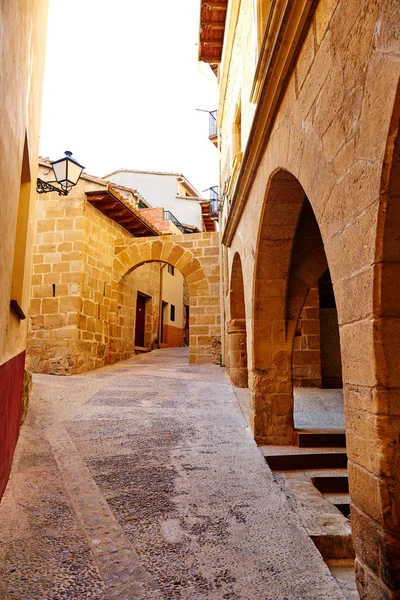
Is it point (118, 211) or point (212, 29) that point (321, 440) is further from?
point (212, 29)

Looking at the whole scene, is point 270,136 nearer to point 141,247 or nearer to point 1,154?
point 1,154

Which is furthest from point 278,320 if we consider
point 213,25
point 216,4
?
point 213,25

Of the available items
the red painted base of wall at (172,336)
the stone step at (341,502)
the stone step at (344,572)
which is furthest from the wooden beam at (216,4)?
the red painted base of wall at (172,336)

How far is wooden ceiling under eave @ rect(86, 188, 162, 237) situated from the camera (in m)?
8.15

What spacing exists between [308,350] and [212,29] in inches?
252

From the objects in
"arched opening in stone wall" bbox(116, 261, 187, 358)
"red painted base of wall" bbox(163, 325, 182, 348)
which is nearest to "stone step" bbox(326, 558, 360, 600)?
"arched opening in stone wall" bbox(116, 261, 187, 358)

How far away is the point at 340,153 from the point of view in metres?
1.67

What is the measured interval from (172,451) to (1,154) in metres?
2.70

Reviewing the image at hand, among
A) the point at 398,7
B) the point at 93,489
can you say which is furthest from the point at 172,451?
the point at 398,7

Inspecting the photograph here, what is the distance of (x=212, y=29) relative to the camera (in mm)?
7730

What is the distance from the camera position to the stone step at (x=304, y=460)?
3516 mm

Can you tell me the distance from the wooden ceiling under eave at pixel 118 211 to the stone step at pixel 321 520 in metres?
6.71

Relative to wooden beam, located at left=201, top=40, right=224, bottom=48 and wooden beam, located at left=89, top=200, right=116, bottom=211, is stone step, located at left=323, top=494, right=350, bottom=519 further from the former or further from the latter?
wooden beam, located at left=201, top=40, right=224, bottom=48

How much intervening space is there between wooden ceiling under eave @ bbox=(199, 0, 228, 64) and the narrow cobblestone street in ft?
23.3
